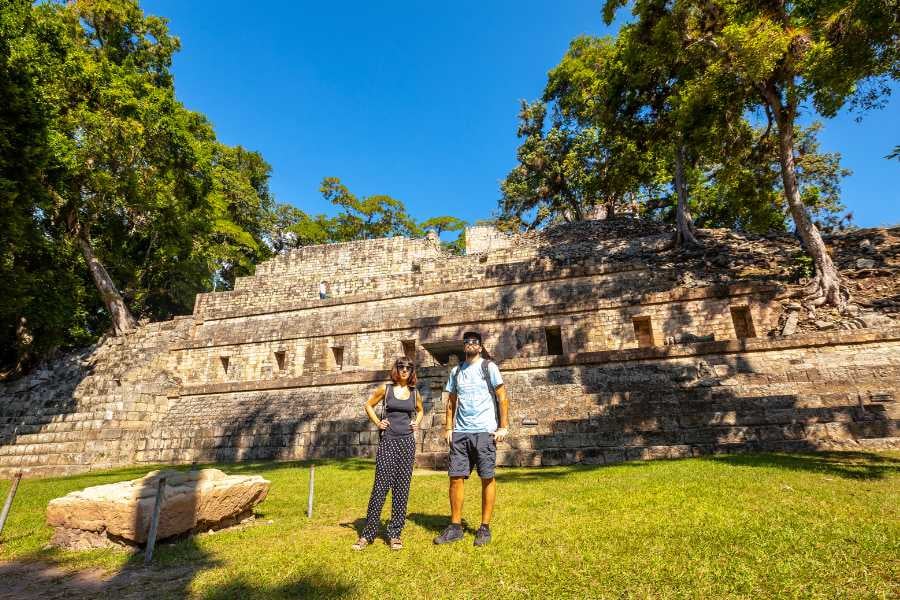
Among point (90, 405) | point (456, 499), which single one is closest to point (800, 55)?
point (456, 499)

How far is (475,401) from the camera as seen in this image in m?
3.92

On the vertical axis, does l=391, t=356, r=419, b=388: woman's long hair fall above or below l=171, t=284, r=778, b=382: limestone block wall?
below

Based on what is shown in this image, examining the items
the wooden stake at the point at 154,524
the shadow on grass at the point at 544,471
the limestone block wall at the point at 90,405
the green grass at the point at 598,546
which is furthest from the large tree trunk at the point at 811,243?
the limestone block wall at the point at 90,405

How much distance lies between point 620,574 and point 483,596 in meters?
0.88

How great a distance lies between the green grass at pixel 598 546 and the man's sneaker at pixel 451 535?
0.10 m

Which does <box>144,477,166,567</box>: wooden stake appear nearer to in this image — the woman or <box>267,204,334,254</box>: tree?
the woman

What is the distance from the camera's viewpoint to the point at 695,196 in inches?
944

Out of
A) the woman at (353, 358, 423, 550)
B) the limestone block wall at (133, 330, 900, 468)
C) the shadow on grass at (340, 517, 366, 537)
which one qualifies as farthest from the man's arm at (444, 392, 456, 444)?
the limestone block wall at (133, 330, 900, 468)

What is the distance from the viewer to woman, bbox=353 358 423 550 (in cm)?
364

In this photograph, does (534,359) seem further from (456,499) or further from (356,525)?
(456,499)

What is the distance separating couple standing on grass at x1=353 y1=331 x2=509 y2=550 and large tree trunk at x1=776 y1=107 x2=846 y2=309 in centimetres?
1125

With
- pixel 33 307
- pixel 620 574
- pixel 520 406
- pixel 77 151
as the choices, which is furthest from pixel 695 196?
pixel 33 307

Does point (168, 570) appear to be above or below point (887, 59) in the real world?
below

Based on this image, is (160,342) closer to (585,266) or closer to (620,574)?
(585,266)
